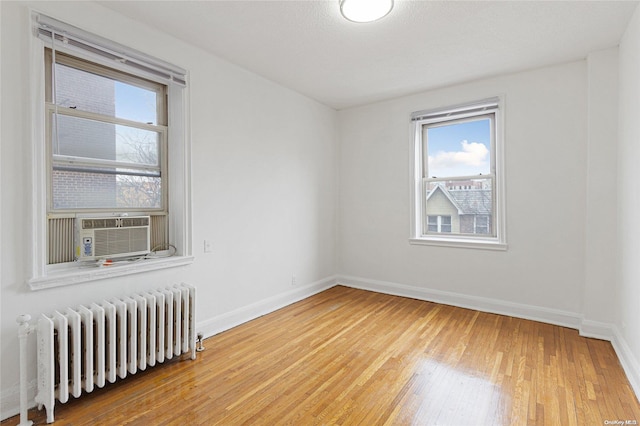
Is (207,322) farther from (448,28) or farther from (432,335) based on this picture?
(448,28)

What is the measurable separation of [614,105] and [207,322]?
439cm

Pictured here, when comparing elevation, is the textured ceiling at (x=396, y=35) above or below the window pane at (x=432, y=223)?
above

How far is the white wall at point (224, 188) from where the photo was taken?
77.1 inches

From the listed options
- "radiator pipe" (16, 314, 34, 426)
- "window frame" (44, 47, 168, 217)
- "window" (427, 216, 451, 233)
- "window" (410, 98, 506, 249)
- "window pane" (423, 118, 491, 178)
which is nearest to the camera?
"radiator pipe" (16, 314, 34, 426)

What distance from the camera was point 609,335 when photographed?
9.71 feet

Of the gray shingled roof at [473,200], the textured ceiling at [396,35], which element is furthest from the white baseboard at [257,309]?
the textured ceiling at [396,35]

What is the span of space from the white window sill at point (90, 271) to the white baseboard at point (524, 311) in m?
2.88

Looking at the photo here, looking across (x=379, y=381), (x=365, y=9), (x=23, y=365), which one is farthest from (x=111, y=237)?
(x=365, y=9)

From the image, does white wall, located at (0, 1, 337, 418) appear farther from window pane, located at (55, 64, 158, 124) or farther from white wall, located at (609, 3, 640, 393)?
white wall, located at (609, 3, 640, 393)

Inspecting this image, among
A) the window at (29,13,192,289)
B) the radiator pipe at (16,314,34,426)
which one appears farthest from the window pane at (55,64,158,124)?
the radiator pipe at (16,314,34,426)

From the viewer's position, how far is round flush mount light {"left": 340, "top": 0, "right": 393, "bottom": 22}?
222cm

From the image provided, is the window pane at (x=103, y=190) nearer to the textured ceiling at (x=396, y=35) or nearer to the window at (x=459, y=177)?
the textured ceiling at (x=396, y=35)

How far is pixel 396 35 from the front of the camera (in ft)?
8.96

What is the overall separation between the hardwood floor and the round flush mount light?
2727 mm
